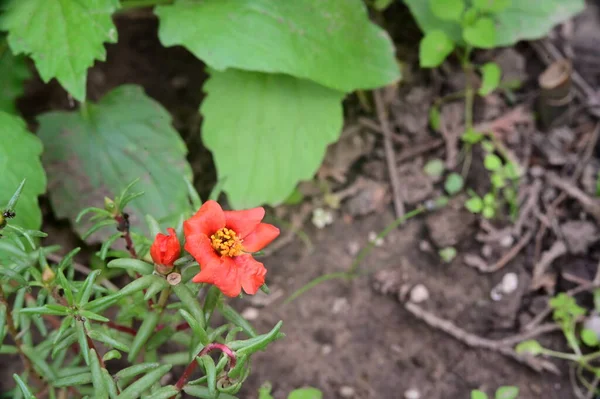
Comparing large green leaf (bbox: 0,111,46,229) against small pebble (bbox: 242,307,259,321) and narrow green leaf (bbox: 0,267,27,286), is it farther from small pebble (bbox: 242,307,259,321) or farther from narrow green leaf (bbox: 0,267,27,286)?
small pebble (bbox: 242,307,259,321)

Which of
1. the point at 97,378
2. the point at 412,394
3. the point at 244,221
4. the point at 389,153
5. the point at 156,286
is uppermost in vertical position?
the point at 244,221

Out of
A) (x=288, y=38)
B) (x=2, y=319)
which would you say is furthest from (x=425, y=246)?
(x=2, y=319)

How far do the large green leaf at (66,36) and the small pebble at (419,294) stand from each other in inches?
50.1

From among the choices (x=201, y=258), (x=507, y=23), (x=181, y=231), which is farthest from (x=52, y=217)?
(x=507, y=23)

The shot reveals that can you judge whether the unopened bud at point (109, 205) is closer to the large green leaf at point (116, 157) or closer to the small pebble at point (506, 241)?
the large green leaf at point (116, 157)

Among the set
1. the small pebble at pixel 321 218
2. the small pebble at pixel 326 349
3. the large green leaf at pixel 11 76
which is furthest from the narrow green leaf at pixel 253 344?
the large green leaf at pixel 11 76

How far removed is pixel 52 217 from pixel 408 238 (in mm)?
1285

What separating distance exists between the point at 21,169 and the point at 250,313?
2.86ft

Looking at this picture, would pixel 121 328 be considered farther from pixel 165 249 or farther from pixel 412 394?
pixel 412 394

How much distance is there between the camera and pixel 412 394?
199cm

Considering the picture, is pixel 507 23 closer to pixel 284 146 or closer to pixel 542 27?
pixel 542 27

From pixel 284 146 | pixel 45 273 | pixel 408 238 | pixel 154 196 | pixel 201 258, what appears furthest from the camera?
pixel 408 238

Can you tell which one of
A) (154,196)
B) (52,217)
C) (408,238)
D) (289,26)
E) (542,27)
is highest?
(289,26)

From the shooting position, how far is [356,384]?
2.01 metres
